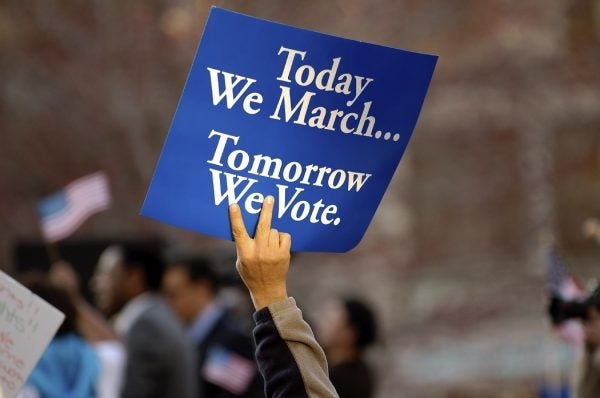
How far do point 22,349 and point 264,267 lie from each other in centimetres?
95

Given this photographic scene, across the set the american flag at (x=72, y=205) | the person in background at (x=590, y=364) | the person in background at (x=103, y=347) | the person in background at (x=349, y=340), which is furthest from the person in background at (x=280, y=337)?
the american flag at (x=72, y=205)

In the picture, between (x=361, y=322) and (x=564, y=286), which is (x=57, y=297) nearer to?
(x=361, y=322)

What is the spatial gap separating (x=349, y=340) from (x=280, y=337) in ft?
15.7

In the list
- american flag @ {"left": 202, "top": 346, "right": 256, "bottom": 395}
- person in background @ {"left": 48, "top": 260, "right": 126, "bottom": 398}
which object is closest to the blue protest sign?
person in background @ {"left": 48, "top": 260, "right": 126, "bottom": 398}

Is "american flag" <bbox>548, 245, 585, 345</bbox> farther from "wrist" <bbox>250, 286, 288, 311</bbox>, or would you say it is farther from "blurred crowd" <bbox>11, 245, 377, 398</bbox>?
"wrist" <bbox>250, 286, 288, 311</bbox>

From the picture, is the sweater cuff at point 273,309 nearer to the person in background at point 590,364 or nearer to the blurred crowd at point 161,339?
the person in background at point 590,364

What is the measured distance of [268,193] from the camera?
4004 mm

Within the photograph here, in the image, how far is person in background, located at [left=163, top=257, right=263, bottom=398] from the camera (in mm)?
9570

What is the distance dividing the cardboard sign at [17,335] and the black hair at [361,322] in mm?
4177

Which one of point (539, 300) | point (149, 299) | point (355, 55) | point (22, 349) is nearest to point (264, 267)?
point (355, 55)

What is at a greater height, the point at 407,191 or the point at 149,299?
the point at 407,191

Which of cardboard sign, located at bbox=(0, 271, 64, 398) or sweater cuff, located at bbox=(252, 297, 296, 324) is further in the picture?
cardboard sign, located at bbox=(0, 271, 64, 398)

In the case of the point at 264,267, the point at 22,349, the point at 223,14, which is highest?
the point at 223,14

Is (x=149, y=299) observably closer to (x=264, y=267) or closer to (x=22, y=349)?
(x=22, y=349)
